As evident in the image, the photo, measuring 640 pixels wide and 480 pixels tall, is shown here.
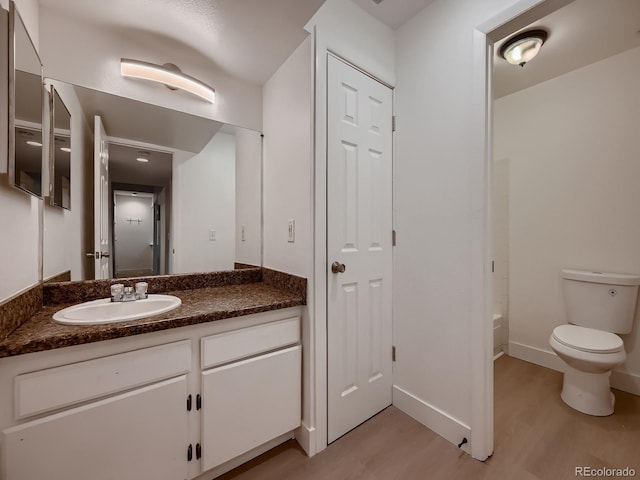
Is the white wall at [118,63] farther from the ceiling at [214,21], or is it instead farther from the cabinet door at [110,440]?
the cabinet door at [110,440]

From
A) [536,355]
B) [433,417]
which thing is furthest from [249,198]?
[536,355]

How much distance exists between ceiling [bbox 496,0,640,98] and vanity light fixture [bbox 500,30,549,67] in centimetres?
3

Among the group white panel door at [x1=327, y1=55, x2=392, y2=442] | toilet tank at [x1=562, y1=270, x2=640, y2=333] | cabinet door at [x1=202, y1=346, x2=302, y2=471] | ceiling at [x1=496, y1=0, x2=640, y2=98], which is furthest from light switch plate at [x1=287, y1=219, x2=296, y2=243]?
toilet tank at [x1=562, y1=270, x2=640, y2=333]

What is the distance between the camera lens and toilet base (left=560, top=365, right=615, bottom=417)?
163 centimetres

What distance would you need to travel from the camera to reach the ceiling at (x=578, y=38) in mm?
1530

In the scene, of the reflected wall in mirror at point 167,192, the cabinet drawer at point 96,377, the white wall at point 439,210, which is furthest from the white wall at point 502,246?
the cabinet drawer at point 96,377

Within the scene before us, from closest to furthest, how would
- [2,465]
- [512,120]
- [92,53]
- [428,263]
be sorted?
1. [2,465]
2. [92,53]
3. [428,263]
4. [512,120]

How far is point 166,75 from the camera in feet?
4.51

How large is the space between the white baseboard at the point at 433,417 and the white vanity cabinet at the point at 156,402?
72 centimetres

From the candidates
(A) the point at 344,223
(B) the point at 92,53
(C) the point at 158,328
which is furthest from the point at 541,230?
(B) the point at 92,53

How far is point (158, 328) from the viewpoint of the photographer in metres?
0.97

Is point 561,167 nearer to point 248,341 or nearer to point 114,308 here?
point 248,341

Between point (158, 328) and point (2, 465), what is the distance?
20.3 inches

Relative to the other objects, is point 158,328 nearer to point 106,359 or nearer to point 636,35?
point 106,359
